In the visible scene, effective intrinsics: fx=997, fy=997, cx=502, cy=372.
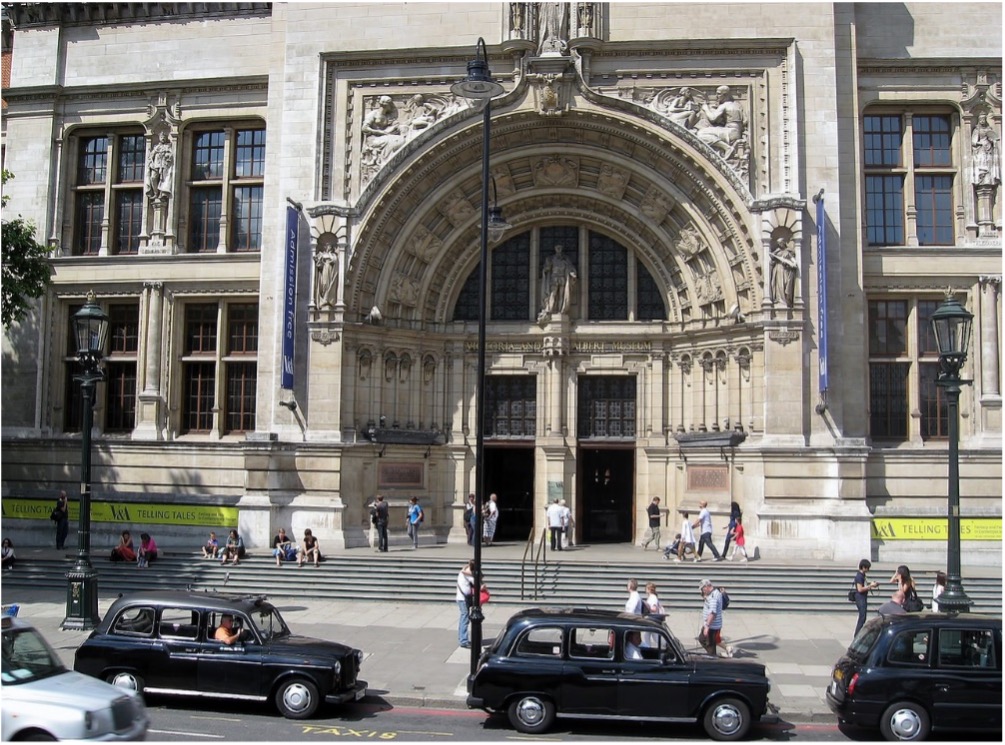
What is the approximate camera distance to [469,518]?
94.0 ft

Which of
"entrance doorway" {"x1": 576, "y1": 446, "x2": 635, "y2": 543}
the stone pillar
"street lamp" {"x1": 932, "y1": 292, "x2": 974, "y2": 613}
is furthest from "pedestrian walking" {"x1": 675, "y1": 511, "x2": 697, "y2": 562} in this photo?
the stone pillar

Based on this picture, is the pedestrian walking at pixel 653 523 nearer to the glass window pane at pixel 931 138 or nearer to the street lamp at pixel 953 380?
the street lamp at pixel 953 380

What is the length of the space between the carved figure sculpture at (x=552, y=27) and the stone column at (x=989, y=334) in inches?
523

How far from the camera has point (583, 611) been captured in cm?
1416

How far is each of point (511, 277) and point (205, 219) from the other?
378 inches

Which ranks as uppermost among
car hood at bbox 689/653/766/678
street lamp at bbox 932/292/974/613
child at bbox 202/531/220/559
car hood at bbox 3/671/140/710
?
street lamp at bbox 932/292/974/613

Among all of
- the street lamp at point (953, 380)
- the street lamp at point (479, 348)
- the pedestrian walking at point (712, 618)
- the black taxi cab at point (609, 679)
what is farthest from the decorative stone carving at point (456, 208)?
the black taxi cab at point (609, 679)

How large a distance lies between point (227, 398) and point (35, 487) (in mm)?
6402

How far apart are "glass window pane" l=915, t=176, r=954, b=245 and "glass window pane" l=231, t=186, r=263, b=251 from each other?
1933 cm

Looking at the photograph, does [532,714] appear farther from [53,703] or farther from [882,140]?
[882,140]

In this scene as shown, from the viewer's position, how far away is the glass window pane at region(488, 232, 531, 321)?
1202 inches

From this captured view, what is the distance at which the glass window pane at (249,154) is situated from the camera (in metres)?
30.4

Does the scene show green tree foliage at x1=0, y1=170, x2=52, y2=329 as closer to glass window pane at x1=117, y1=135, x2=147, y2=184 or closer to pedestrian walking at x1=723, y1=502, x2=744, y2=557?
glass window pane at x1=117, y1=135, x2=147, y2=184

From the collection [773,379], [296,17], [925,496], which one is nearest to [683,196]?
[773,379]
